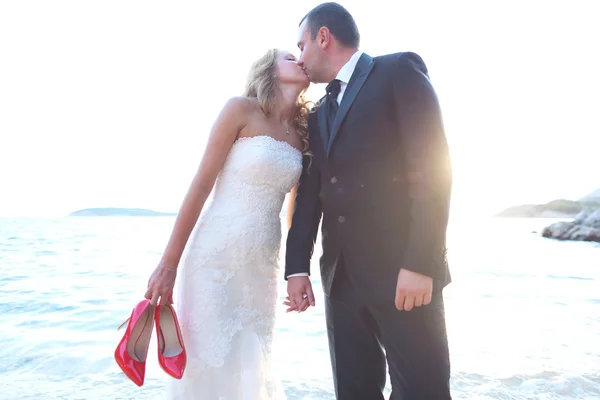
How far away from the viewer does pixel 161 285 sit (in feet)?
7.14

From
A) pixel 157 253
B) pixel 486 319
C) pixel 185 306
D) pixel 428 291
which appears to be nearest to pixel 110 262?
pixel 157 253

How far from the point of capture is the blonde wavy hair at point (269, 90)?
2.38 m

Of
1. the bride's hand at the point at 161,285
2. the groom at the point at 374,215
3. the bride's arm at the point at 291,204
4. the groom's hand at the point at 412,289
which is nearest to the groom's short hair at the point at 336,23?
the groom at the point at 374,215

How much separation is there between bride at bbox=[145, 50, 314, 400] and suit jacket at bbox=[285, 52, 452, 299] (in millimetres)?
339

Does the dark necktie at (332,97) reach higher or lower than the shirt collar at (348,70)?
lower

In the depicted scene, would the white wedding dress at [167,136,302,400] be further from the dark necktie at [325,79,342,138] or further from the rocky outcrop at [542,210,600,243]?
the rocky outcrop at [542,210,600,243]

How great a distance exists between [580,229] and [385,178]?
1162 inches

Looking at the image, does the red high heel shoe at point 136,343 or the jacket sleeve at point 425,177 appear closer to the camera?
the jacket sleeve at point 425,177

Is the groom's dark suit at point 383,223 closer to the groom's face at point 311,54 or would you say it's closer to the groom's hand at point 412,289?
the groom's hand at point 412,289

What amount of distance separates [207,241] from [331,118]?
0.85m

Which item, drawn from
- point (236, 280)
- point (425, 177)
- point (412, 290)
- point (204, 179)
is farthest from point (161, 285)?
point (425, 177)

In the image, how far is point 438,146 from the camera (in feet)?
5.89

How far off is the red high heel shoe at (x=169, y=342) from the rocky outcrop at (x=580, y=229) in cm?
2862

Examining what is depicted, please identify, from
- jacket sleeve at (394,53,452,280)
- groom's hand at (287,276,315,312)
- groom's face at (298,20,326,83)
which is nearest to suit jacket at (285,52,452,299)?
jacket sleeve at (394,53,452,280)
